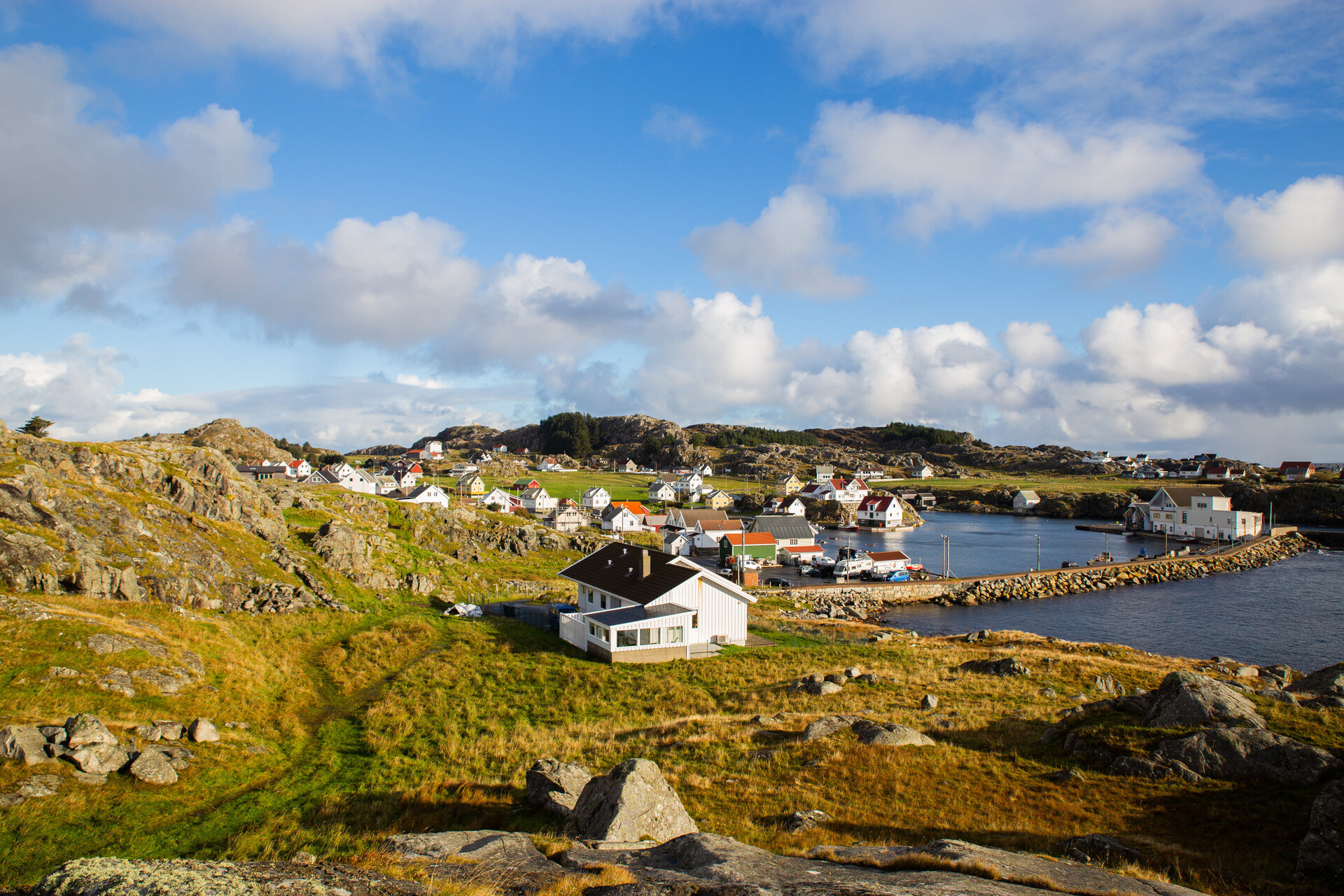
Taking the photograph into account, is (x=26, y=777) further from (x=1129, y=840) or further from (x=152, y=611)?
(x=1129, y=840)

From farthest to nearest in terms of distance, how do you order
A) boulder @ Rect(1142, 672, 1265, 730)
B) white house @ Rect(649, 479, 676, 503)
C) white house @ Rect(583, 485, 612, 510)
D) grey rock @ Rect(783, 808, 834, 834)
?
white house @ Rect(649, 479, 676, 503) < white house @ Rect(583, 485, 612, 510) < boulder @ Rect(1142, 672, 1265, 730) < grey rock @ Rect(783, 808, 834, 834)

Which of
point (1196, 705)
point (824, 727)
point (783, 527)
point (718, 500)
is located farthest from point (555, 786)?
point (718, 500)

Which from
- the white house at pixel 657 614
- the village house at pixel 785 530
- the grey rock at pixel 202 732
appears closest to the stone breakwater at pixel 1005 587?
the white house at pixel 657 614

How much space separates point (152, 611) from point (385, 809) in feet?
62.9

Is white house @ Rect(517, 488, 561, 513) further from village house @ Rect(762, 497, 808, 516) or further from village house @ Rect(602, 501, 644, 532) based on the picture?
village house @ Rect(762, 497, 808, 516)

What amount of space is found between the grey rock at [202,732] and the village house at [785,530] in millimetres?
72937

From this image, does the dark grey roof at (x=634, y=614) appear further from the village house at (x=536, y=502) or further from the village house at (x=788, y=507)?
the village house at (x=788, y=507)

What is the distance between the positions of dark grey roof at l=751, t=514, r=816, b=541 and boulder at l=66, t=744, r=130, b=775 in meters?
75.6

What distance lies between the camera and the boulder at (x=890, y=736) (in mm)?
18875

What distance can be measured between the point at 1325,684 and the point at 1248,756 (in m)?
11.6

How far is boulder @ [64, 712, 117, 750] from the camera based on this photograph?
1427 cm

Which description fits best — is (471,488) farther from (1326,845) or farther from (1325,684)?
(1326,845)

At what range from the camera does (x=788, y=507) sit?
5527 inches

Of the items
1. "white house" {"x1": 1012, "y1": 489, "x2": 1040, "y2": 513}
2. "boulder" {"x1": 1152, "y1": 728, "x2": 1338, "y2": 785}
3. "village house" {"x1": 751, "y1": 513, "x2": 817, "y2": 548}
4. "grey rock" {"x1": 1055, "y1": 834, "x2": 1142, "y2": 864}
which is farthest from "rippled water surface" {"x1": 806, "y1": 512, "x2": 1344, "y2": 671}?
"white house" {"x1": 1012, "y1": 489, "x2": 1040, "y2": 513}
